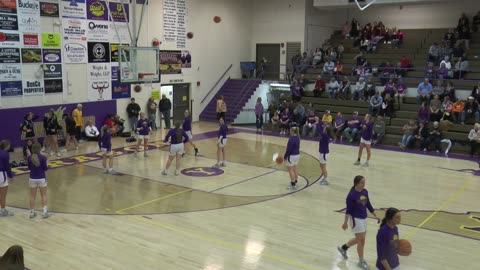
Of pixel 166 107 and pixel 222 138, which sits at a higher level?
pixel 166 107

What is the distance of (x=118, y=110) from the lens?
2319 cm

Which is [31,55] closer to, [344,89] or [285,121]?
[285,121]

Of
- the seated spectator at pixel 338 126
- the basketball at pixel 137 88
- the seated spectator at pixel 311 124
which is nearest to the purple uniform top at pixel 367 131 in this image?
the seated spectator at pixel 338 126

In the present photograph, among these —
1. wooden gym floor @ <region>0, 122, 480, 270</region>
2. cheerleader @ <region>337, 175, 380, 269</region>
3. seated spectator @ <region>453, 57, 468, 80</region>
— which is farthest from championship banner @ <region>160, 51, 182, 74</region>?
cheerleader @ <region>337, 175, 380, 269</region>

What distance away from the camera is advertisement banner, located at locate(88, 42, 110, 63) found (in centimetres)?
2152

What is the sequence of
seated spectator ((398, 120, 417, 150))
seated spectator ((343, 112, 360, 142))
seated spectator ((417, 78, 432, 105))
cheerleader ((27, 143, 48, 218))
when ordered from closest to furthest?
1. cheerleader ((27, 143, 48, 218))
2. seated spectator ((398, 120, 417, 150))
3. seated spectator ((417, 78, 432, 105))
4. seated spectator ((343, 112, 360, 142))

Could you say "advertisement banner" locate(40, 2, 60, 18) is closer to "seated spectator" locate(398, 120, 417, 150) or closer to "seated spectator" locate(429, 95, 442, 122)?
"seated spectator" locate(398, 120, 417, 150)

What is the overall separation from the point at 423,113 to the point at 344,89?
15.6 feet

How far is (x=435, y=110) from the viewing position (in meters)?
20.7

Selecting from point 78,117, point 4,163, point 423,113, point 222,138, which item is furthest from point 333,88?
point 4,163

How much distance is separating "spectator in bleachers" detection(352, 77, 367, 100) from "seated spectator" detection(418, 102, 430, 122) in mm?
3529

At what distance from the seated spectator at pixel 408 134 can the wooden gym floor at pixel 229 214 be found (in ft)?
7.59

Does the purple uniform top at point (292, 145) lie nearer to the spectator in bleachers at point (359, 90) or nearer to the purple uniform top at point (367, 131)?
the purple uniform top at point (367, 131)

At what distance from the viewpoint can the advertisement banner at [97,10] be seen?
840 inches
